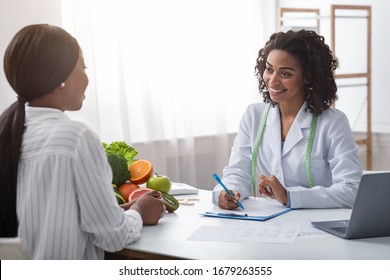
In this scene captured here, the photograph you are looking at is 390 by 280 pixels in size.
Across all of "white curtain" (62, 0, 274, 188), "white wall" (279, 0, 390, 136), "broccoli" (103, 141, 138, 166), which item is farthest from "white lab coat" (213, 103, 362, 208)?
"white wall" (279, 0, 390, 136)

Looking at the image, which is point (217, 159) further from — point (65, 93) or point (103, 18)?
point (65, 93)

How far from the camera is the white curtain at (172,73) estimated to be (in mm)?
3705

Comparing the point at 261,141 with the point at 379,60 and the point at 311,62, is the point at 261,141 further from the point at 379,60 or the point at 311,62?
the point at 379,60

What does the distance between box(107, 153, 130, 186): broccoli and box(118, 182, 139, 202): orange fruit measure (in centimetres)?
2

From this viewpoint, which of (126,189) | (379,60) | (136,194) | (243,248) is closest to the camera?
(243,248)

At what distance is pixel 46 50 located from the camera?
4.89 ft

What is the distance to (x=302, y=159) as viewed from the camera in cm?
237

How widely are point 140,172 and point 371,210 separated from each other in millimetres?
911

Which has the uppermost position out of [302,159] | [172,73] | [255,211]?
[172,73]

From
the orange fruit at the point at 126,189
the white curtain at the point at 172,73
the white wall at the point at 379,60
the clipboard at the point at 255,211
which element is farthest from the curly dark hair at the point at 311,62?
the white wall at the point at 379,60

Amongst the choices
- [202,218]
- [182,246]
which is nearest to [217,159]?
[202,218]

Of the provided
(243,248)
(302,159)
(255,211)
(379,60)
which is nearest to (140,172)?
(255,211)

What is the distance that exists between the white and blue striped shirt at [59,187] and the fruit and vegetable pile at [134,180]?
1.89 feet

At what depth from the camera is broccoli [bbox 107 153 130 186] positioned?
2.23 metres
